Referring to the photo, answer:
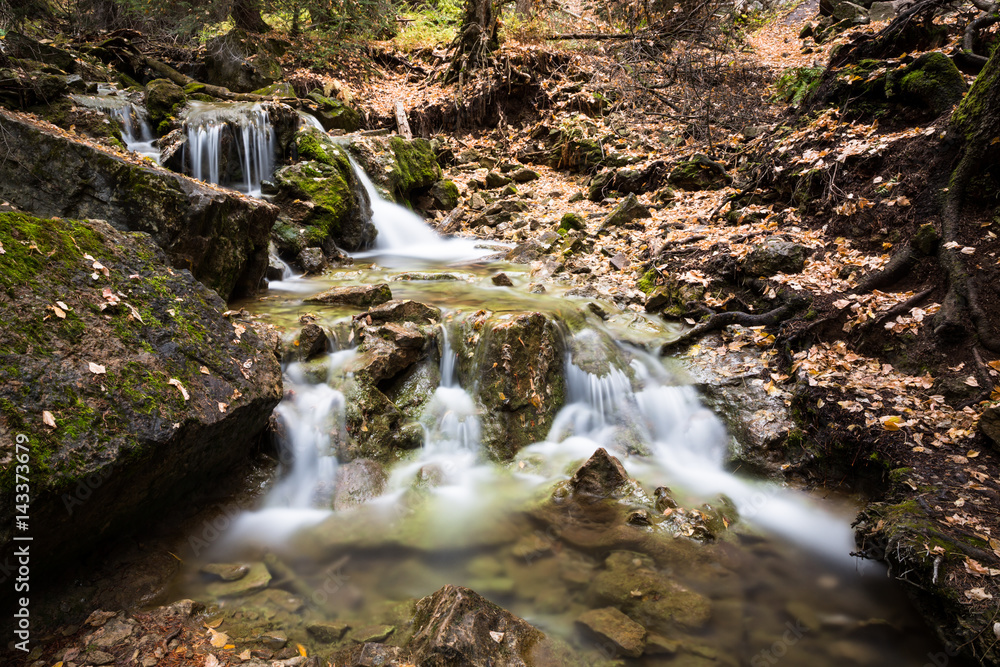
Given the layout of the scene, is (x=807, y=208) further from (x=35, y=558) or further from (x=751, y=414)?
(x=35, y=558)

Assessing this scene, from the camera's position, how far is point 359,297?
658 centimetres

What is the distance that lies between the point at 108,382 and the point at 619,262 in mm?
7593

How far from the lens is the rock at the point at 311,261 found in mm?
8422

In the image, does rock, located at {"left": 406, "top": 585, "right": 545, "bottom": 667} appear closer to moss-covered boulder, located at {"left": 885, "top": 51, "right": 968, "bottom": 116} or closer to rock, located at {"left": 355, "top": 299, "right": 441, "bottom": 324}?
rock, located at {"left": 355, "top": 299, "right": 441, "bottom": 324}

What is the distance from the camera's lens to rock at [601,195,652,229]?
32.5ft

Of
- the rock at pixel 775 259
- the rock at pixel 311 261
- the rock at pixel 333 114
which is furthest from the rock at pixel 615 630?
the rock at pixel 333 114

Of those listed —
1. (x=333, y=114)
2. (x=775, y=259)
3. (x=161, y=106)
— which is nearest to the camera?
(x=775, y=259)

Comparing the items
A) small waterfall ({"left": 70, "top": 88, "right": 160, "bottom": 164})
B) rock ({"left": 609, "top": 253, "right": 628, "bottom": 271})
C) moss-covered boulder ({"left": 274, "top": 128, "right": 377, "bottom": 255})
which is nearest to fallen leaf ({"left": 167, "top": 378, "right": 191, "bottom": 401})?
moss-covered boulder ({"left": 274, "top": 128, "right": 377, "bottom": 255})

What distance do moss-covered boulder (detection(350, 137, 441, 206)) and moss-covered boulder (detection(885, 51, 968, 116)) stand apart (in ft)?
30.9

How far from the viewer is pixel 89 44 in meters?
12.2

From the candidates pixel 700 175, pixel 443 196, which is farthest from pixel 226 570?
pixel 443 196

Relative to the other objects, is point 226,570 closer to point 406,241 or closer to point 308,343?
point 308,343

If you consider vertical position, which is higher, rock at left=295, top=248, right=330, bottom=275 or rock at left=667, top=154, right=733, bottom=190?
rock at left=667, top=154, right=733, bottom=190

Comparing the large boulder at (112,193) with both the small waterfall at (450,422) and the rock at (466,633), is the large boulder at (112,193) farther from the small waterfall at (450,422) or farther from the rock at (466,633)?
the rock at (466,633)
